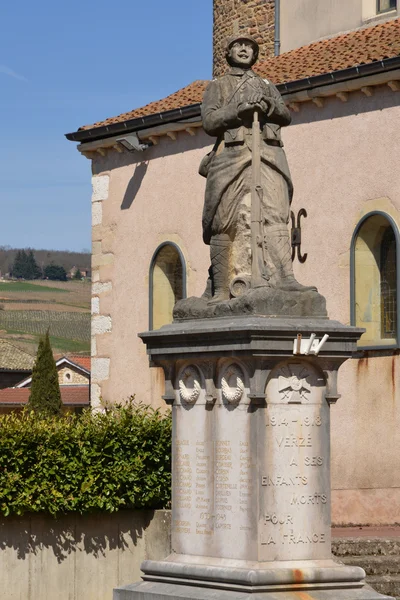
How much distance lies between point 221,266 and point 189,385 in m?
1.01

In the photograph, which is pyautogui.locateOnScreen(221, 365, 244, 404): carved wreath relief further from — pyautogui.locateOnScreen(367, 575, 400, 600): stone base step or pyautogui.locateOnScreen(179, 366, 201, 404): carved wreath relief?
pyautogui.locateOnScreen(367, 575, 400, 600): stone base step

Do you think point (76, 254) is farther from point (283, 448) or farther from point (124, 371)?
point (283, 448)

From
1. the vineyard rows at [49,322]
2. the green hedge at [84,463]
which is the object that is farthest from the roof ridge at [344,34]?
the vineyard rows at [49,322]

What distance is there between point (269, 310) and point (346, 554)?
4555 millimetres

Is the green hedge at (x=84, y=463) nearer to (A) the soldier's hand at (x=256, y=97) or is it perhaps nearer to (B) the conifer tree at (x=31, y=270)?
(A) the soldier's hand at (x=256, y=97)

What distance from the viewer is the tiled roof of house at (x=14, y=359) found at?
58719mm

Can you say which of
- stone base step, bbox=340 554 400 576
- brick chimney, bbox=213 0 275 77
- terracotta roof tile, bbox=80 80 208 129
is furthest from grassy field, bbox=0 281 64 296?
stone base step, bbox=340 554 400 576

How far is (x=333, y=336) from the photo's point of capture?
1070cm

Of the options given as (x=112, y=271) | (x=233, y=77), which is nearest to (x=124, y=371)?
(x=112, y=271)

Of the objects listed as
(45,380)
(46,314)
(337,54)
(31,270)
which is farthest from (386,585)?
(31,270)

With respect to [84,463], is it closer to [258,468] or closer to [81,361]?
[258,468]

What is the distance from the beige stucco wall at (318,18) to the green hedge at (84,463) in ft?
30.0

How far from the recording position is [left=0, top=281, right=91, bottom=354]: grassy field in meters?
80.9

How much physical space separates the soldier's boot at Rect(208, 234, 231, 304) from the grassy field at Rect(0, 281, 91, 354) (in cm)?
6286
